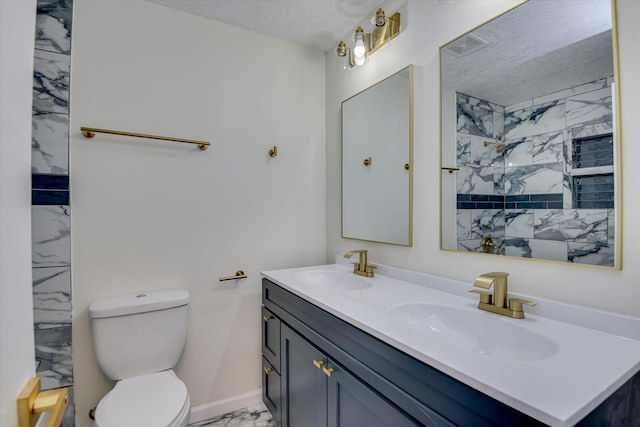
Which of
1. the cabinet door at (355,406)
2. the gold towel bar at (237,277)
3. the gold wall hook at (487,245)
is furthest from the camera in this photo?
the gold towel bar at (237,277)

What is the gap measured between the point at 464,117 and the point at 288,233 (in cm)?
131

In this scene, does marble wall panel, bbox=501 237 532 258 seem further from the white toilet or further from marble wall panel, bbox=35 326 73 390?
marble wall panel, bbox=35 326 73 390

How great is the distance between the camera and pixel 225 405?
6.24 ft

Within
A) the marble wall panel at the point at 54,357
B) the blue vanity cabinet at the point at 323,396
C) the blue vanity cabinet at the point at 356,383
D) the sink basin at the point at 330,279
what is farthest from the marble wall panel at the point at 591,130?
the marble wall panel at the point at 54,357

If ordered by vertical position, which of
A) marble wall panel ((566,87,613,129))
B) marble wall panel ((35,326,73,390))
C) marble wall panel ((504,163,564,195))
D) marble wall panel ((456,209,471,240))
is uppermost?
marble wall panel ((566,87,613,129))

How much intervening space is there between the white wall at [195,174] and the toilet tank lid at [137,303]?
8 centimetres

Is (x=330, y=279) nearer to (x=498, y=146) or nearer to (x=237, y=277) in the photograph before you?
(x=237, y=277)

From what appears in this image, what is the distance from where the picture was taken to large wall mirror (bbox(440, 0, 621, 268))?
3.09 ft

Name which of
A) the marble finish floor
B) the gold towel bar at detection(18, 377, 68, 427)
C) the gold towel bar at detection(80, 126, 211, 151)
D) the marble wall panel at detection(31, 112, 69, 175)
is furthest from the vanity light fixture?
the marble finish floor

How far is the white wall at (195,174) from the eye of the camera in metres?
1.58

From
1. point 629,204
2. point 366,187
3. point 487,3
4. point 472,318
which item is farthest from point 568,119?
point 366,187

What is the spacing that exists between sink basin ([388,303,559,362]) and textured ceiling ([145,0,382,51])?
1.68m

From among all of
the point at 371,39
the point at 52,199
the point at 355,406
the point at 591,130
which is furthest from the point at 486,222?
the point at 52,199

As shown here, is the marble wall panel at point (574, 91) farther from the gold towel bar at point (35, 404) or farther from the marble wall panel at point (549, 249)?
the gold towel bar at point (35, 404)
